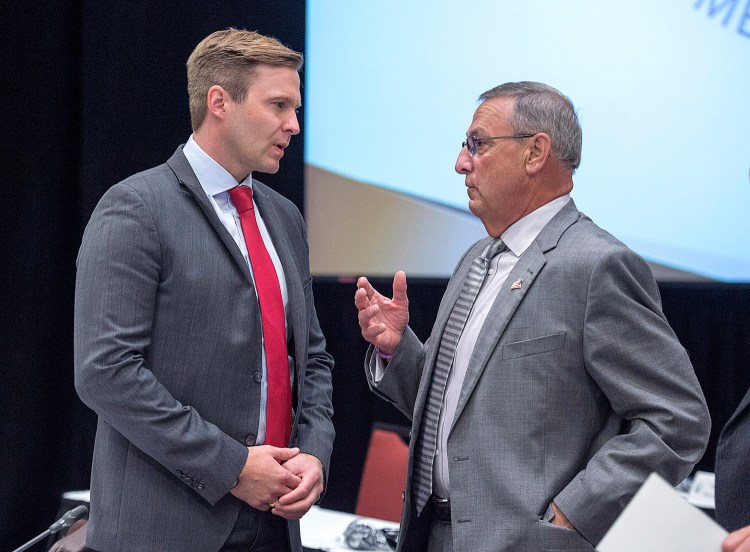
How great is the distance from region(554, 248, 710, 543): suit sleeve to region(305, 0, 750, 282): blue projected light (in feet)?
6.39

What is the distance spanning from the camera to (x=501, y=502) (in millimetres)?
1976

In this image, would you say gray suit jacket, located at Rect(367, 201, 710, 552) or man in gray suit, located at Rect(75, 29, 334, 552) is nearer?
gray suit jacket, located at Rect(367, 201, 710, 552)

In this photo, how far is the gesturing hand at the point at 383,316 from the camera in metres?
2.30

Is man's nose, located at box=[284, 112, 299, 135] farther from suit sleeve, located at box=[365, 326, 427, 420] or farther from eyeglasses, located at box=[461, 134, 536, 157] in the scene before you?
suit sleeve, located at box=[365, 326, 427, 420]

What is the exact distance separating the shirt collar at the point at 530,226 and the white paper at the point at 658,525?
3.03ft

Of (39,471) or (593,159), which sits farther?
(39,471)

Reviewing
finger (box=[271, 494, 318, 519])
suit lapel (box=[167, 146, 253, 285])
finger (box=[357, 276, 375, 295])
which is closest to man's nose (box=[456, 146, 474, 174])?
finger (box=[357, 276, 375, 295])

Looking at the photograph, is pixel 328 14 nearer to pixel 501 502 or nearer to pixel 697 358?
pixel 697 358

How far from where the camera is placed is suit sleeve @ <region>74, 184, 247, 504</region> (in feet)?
6.64

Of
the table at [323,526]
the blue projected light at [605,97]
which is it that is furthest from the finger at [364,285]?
the blue projected light at [605,97]

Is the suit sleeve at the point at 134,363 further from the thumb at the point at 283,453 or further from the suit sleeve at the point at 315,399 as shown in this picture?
the suit sleeve at the point at 315,399

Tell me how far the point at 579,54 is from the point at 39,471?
3485mm

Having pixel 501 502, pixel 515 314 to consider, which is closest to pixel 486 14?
pixel 515 314

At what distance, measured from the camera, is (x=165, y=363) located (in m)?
2.12
